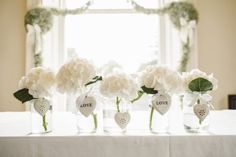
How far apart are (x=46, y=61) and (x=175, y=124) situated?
8.79ft

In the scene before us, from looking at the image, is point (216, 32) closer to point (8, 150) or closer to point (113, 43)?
point (113, 43)

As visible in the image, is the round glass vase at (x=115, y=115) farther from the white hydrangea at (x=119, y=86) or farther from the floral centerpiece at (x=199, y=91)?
the floral centerpiece at (x=199, y=91)

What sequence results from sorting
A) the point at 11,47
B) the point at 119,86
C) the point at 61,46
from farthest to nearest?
the point at 61,46 < the point at 11,47 < the point at 119,86

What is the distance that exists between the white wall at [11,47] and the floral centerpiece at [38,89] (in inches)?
107

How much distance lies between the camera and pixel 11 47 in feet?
12.1

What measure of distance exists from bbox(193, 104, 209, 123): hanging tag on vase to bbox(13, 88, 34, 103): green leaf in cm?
60

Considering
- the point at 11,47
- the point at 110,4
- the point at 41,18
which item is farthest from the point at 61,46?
the point at 110,4

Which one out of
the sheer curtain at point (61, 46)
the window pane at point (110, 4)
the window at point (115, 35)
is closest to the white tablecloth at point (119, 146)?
the sheer curtain at point (61, 46)

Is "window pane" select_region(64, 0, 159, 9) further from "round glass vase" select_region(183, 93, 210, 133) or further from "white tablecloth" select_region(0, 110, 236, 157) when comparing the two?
"white tablecloth" select_region(0, 110, 236, 157)

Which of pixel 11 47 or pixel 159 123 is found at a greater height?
pixel 11 47

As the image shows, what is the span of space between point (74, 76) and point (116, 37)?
2974 millimetres

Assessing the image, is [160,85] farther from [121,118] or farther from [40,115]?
[40,115]

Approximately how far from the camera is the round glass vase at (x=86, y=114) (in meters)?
1.06

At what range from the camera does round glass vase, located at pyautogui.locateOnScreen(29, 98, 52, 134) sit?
1.08 m
